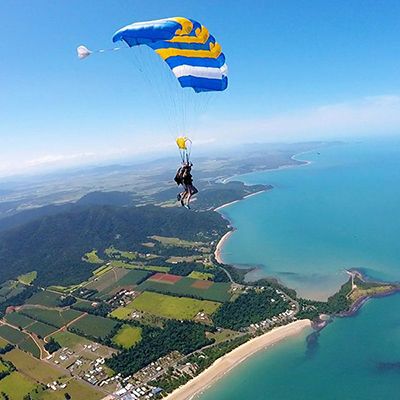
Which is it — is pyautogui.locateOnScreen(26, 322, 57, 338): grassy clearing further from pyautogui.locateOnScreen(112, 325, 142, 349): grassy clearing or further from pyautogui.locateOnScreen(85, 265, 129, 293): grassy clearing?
pyautogui.locateOnScreen(85, 265, 129, 293): grassy clearing

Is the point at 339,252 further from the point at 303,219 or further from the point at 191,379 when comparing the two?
the point at 191,379

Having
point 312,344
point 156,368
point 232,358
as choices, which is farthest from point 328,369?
point 156,368

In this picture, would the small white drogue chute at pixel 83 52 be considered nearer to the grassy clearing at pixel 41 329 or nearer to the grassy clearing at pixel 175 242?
the grassy clearing at pixel 41 329

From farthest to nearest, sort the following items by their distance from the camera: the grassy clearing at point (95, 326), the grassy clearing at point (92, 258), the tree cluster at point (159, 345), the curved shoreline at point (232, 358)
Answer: the grassy clearing at point (92, 258) → the grassy clearing at point (95, 326) → the tree cluster at point (159, 345) → the curved shoreline at point (232, 358)

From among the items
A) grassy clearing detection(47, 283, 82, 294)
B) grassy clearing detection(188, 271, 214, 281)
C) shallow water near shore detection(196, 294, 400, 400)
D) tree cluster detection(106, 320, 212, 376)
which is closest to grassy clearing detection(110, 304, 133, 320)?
tree cluster detection(106, 320, 212, 376)

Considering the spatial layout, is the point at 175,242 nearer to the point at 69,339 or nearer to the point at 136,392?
the point at 69,339

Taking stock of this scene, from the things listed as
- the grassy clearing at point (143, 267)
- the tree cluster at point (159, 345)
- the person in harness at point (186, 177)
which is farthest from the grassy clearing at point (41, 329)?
the person in harness at point (186, 177)
